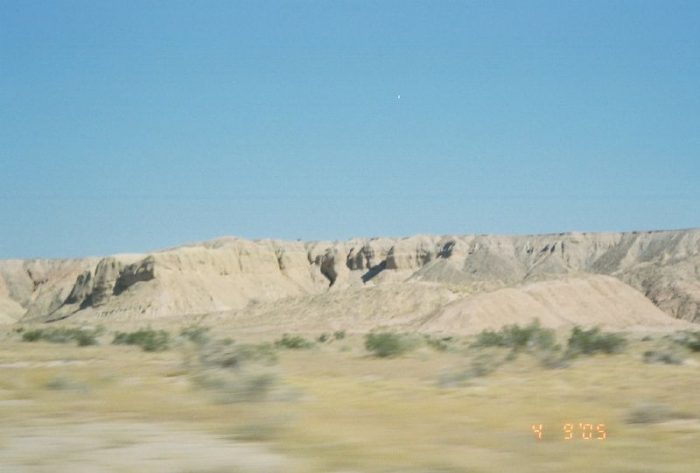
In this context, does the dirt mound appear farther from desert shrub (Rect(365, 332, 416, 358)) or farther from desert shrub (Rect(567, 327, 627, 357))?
desert shrub (Rect(567, 327, 627, 357))

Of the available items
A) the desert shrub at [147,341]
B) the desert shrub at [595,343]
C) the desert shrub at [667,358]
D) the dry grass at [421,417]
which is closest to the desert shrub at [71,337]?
the desert shrub at [147,341]

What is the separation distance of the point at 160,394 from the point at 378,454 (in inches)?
188

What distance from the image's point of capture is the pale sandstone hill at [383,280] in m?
70.9

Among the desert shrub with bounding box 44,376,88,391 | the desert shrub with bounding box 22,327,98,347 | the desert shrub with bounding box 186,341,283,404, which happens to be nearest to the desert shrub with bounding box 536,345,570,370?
the desert shrub with bounding box 186,341,283,404

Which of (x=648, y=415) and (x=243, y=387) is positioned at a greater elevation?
(x=243, y=387)

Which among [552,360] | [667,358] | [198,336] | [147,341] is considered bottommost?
[667,358]

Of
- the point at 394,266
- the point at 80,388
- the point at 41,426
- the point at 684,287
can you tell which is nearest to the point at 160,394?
the point at 80,388

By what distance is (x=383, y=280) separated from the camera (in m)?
123

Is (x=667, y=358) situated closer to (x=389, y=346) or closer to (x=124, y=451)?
(x=389, y=346)

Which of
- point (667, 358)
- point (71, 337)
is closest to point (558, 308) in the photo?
point (71, 337)

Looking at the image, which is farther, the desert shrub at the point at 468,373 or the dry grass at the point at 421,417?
the desert shrub at the point at 468,373

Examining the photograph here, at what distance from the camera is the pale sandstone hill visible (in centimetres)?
7088

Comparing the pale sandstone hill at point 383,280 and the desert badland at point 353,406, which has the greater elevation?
the pale sandstone hill at point 383,280

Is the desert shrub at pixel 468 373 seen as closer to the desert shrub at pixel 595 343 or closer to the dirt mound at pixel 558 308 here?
the desert shrub at pixel 595 343
